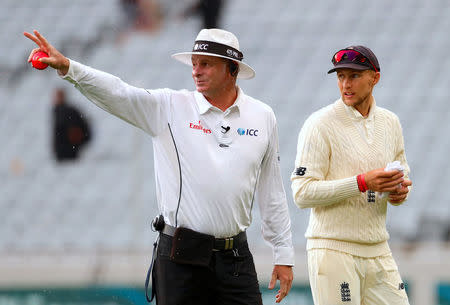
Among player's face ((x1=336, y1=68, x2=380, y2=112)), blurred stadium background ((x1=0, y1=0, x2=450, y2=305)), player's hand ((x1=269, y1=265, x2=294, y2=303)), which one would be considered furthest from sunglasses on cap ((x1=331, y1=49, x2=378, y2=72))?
blurred stadium background ((x1=0, y1=0, x2=450, y2=305))

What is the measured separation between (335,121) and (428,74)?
292 inches

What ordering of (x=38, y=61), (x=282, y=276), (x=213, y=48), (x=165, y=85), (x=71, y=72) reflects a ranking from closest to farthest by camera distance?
(x=38, y=61)
(x=71, y=72)
(x=213, y=48)
(x=282, y=276)
(x=165, y=85)

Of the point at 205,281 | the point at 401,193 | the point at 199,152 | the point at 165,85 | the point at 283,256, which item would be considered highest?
the point at 165,85

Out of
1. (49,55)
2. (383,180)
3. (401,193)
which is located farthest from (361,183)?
(49,55)

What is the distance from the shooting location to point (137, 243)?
666cm

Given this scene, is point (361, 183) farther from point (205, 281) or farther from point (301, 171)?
point (205, 281)

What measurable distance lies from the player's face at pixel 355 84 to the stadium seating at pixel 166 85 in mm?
4653

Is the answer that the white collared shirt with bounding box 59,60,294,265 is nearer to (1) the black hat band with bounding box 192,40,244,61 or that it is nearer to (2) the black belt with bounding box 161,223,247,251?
(2) the black belt with bounding box 161,223,247,251

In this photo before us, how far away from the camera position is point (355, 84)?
3656 millimetres

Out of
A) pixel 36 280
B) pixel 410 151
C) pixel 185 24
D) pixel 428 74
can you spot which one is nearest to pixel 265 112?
pixel 36 280

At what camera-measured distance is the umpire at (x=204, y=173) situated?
3.27 meters

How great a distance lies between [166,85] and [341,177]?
7.44 meters

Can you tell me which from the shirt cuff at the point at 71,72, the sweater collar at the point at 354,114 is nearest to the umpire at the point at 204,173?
the shirt cuff at the point at 71,72

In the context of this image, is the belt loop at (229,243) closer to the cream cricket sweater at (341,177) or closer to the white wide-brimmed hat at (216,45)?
the cream cricket sweater at (341,177)
